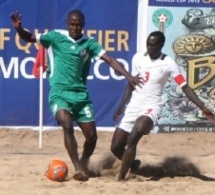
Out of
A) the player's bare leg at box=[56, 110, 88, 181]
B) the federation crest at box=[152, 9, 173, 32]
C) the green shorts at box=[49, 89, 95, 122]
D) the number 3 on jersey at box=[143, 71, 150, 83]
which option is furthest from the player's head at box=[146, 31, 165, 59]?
the federation crest at box=[152, 9, 173, 32]

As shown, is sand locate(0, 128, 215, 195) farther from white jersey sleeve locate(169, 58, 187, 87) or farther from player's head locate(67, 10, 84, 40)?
player's head locate(67, 10, 84, 40)

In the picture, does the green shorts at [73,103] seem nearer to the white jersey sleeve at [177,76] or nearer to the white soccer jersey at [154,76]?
the white soccer jersey at [154,76]

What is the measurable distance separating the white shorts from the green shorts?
425mm

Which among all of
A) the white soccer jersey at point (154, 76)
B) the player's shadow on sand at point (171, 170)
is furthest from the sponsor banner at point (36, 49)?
the white soccer jersey at point (154, 76)

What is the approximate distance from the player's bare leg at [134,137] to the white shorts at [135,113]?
93mm

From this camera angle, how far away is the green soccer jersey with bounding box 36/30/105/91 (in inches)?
380

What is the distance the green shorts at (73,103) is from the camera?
9.62m

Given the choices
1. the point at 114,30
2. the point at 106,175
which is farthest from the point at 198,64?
the point at 106,175

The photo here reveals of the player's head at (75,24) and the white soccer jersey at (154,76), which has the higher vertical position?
the player's head at (75,24)

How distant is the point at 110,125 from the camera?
45.6 feet

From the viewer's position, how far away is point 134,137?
31.0 ft

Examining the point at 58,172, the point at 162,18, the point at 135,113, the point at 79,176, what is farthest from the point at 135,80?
the point at 162,18

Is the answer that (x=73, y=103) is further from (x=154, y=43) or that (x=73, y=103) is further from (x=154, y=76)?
(x=154, y=43)

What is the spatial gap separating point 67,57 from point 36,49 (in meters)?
4.05
